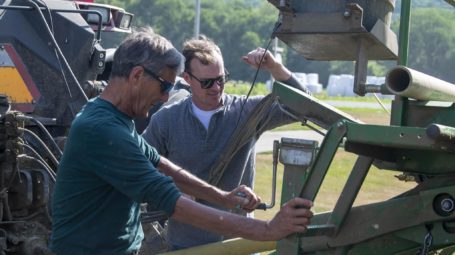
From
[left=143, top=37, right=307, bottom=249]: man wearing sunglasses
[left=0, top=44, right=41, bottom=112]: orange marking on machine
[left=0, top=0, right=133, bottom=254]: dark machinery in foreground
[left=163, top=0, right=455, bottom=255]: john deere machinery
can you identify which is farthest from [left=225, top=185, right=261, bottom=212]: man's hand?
[left=0, top=44, right=41, bottom=112]: orange marking on machine

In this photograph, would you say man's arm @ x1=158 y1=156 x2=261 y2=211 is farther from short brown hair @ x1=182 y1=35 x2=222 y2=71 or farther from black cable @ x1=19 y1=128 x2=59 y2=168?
black cable @ x1=19 y1=128 x2=59 y2=168

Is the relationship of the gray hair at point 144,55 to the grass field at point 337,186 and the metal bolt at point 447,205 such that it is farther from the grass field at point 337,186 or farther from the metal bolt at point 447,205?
the grass field at point 337,186

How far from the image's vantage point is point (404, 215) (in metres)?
3.47

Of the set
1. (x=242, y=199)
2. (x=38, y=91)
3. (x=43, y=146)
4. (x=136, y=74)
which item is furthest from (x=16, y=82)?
(x=136, y=74)

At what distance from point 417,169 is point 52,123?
9.52 feet

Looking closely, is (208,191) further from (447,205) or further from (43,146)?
(43,146)

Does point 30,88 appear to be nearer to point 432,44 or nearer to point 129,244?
point 129,244

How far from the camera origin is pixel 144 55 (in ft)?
10.7

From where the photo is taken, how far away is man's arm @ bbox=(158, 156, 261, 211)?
3.73 m

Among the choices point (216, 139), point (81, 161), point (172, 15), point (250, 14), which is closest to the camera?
point (81, 161)

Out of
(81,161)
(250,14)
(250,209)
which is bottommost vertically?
(250,14)

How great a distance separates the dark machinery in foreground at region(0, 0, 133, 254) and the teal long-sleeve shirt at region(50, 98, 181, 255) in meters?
1.88

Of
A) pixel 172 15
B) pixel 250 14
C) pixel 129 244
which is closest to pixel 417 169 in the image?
pixel 129 244

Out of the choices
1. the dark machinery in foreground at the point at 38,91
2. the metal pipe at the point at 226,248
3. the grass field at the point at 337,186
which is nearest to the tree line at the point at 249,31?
the grass field at the point at 337,186
